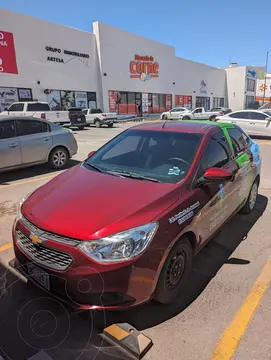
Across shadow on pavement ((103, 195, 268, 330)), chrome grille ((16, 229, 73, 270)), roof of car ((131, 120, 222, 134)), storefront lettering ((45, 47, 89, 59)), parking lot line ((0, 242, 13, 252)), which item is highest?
storefront lettering ((45, 47, 89, 59))

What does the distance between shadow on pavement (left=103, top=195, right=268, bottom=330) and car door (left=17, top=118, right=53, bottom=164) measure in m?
5.31

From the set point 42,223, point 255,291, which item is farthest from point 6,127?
point 255,291

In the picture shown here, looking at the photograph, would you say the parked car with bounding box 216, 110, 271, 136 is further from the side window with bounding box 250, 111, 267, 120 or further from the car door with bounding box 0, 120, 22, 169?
the car door with bounding box 0, 120, 22, 169

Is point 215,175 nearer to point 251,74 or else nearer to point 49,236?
point 49,236

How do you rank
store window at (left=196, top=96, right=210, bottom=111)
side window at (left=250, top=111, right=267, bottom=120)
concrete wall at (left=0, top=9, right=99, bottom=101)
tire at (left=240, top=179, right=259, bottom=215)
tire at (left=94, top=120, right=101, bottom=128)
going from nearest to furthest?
1. tire at (left=240, top=179, right=259, bottom=215)
2. side window at (left=250, top=111, right=267, bottom=120)
3. concrete wall at (left=0, top=9, right=99, bottom=101)
4. tire at (left=94, top=120, right=101, bottom=128)
5. store window at (left=196, top=96, right=210, bottom=111)

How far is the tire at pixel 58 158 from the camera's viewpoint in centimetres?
810

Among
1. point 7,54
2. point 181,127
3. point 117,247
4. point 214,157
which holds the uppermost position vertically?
point 7,54

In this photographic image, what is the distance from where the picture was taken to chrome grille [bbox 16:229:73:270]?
2.25 meters

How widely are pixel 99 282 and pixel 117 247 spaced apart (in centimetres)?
29

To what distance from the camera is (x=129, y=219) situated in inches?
92.5

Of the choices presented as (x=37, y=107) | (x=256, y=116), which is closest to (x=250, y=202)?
(x=256, y=116)

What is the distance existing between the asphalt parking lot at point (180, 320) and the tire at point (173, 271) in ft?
0.48

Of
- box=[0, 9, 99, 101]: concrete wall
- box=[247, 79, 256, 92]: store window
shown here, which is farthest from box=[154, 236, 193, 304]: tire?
box=[247, 79, 256, 92]: store window

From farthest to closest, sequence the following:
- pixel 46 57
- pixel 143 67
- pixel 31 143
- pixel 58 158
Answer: pixel 143 67
pixel 46 57
pixel 58 158
pixel 31 143
